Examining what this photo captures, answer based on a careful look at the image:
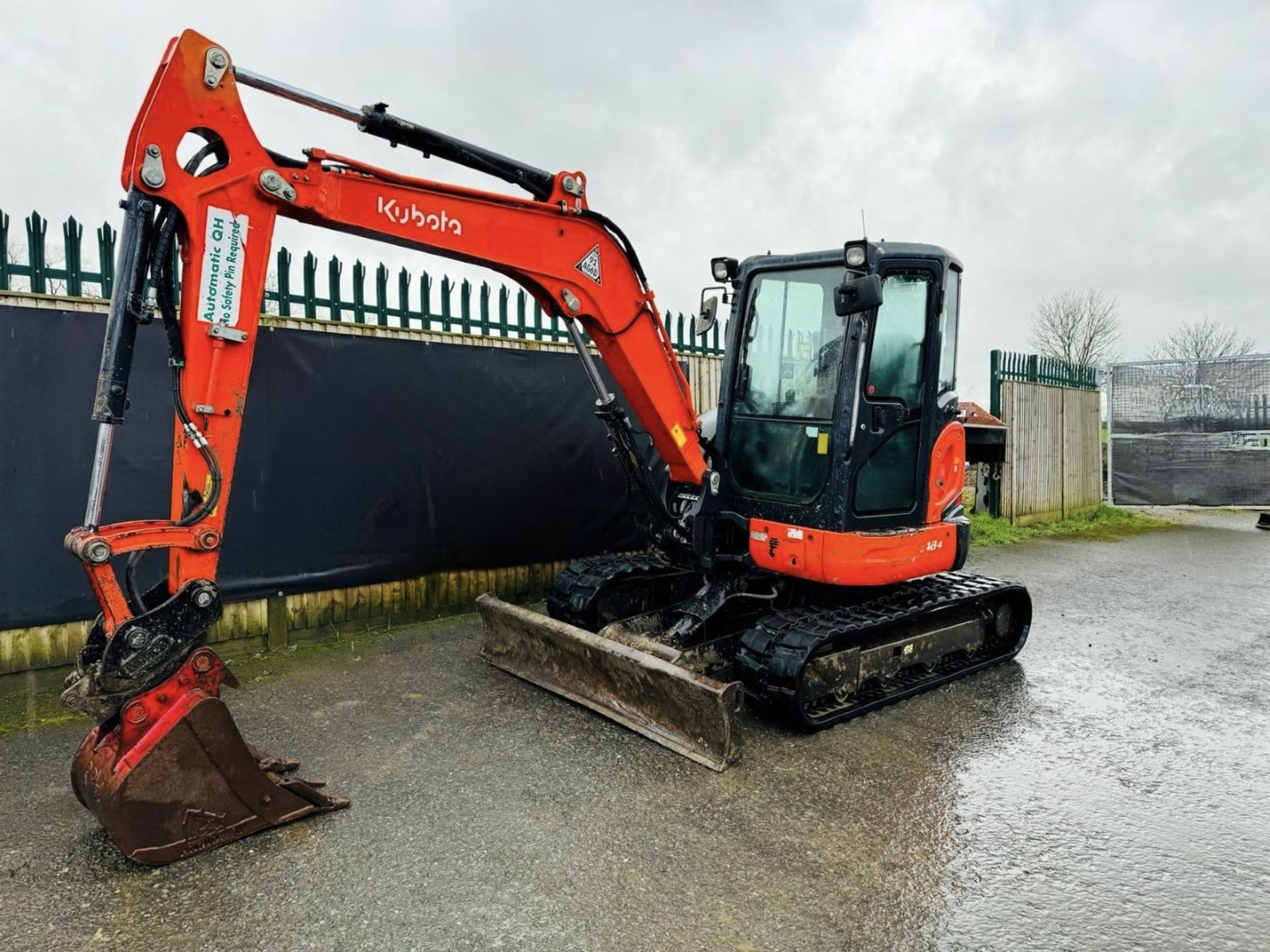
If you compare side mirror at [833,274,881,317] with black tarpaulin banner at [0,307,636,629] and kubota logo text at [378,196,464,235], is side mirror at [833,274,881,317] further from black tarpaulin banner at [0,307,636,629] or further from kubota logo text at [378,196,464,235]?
A: black tarpaulin banner at [0,307,636,629]

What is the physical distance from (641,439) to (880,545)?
7.69 ft

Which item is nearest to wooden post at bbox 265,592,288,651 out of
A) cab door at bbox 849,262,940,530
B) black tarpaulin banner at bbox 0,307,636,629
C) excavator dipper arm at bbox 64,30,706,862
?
black tarpaulin banner at bbox 0,307,636,629

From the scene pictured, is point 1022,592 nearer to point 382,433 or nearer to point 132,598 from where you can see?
point 382,433

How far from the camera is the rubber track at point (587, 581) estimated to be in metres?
5.24

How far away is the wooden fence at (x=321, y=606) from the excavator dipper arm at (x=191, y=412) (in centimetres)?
203

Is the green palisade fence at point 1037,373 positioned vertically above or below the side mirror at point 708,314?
above

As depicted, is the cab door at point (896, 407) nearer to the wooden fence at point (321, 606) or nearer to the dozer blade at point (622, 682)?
the dozer blade at point (622, 682)

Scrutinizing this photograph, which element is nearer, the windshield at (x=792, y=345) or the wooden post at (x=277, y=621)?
the windshield at (x=792, y=345)

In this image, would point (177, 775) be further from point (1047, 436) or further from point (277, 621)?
point (1047, 436)

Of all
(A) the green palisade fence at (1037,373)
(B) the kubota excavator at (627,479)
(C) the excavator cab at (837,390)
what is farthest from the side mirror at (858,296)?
(A) the green palisade fence at (1037,373)

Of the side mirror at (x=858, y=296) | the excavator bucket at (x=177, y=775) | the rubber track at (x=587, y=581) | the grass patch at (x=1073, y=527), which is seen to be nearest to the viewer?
the excavator bucket at (x=177, y=775)

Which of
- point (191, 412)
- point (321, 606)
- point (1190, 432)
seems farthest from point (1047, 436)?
point (191, 412)

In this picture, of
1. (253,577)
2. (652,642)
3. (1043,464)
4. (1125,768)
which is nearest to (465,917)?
(652,642)

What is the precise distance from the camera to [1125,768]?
382 centimetres
